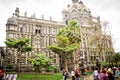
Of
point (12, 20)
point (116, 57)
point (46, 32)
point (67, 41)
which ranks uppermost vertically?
point (12, 20)

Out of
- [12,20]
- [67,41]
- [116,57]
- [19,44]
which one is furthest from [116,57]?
[12,20]

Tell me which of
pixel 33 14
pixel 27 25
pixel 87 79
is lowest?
pixel 87 79

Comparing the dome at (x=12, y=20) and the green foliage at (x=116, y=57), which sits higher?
the dome at (x=12, y=20)

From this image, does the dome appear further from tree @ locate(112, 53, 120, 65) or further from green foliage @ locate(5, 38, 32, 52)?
tree @ locate(112, 53, 120, 65)

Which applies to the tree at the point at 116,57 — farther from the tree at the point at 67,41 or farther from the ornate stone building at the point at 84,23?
the tree at the point at 67,41

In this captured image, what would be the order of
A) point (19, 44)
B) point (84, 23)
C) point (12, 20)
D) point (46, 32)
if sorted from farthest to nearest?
1. point (84, 23)
2. point (46, 32)
3. point (12, 20)
4. point (19, 44)

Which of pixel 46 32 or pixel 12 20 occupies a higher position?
pixel 12 20

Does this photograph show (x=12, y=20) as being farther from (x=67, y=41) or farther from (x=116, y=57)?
(x=116, y=57)

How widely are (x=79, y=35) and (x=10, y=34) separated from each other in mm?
15096

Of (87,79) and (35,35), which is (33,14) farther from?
(87,79)

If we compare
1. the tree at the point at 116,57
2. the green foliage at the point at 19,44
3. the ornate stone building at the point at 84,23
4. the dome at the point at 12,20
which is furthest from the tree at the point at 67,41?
the tree at the point at 116,57

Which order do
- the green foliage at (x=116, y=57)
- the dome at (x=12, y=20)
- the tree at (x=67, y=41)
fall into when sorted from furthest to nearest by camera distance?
the green foliage at (x=116, y=57) → the dome at (x=12, y=20) → the tree at (x=67, y=41)

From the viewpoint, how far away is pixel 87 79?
77.3 feet

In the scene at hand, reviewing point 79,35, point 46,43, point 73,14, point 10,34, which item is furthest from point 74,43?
point 73,14
